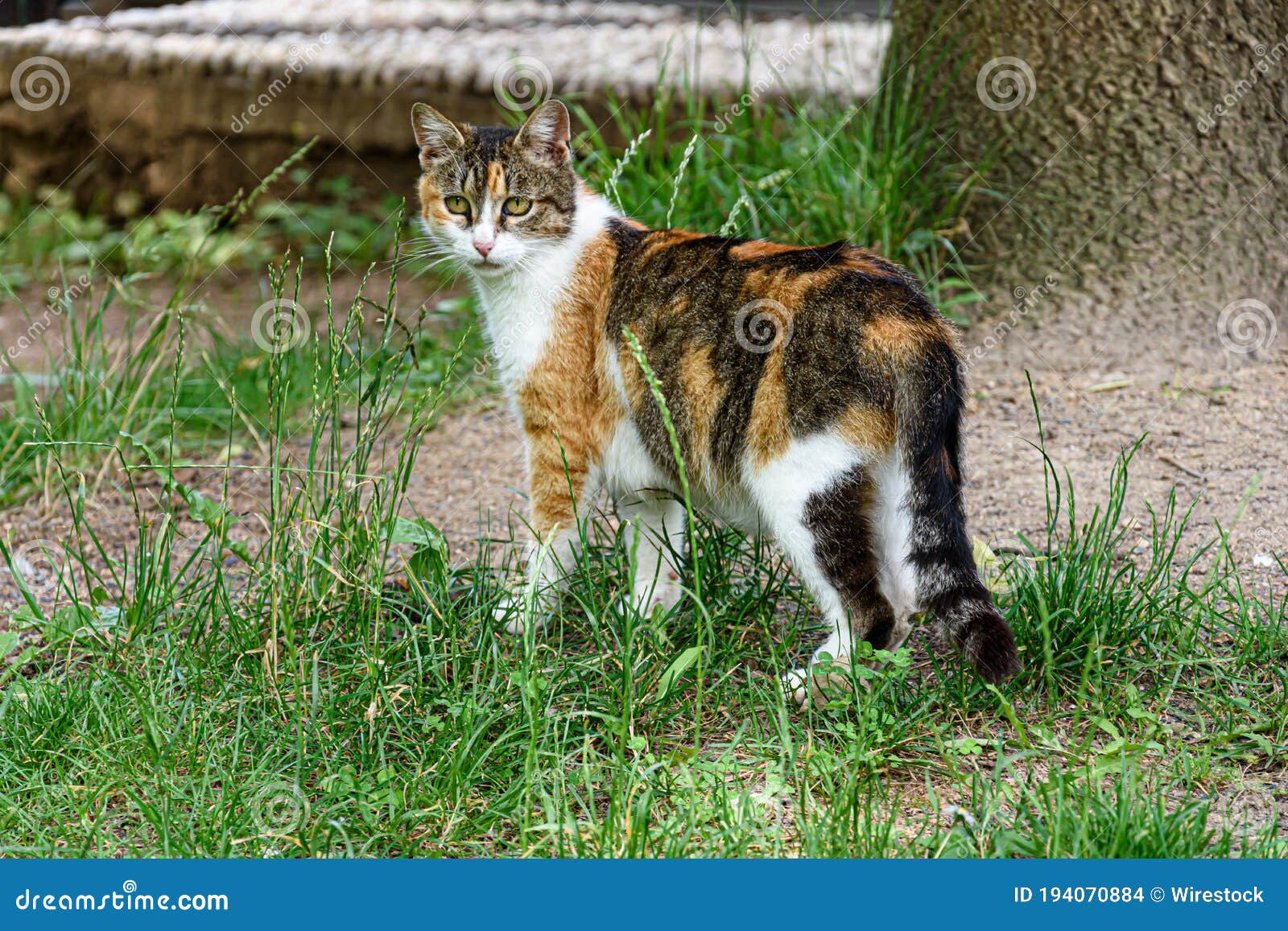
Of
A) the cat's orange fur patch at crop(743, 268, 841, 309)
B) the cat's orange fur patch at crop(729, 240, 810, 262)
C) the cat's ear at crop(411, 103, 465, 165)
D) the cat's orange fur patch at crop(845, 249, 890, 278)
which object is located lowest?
the cat's orange fur patch at crop(743, 268, 841, 309)

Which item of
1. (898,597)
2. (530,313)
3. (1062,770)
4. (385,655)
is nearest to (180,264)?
(530,313)

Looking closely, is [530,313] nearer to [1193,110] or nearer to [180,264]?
[1193,110]

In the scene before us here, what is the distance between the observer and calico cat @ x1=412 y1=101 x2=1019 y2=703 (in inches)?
118

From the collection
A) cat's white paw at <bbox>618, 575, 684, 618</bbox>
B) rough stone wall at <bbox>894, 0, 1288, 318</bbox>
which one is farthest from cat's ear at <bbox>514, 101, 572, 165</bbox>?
rough stone wall at <bbox>894, 0, 1288, 318</bbox>

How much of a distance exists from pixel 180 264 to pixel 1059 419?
Answer: 5.03 meters

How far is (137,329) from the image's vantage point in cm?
654

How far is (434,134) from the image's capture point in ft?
12.3

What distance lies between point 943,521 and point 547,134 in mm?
1619

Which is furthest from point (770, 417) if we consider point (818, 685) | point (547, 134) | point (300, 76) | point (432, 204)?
point (300, 76)

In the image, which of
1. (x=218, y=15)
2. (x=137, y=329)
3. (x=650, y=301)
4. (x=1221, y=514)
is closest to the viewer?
(x=650, y=301)

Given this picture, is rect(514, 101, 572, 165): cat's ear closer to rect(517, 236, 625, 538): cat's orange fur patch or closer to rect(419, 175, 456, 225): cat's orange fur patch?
rect(419, 175, 456, 225): cat's orange fur patch

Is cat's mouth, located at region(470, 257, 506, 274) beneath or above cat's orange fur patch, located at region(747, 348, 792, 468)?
above

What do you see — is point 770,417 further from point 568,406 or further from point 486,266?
point 486,266

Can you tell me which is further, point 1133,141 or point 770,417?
point 1133,141
